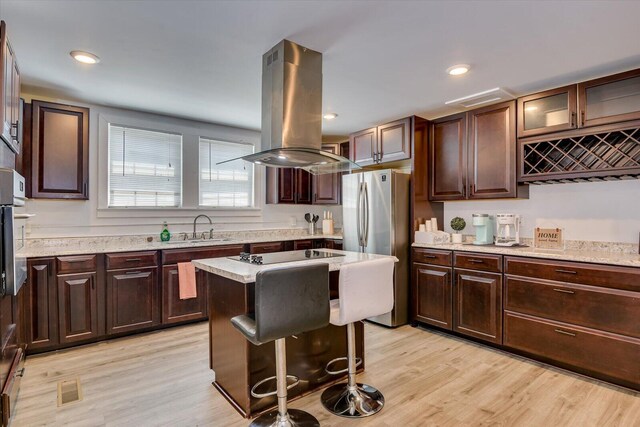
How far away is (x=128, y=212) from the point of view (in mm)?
3932

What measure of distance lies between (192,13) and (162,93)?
61.2 inches

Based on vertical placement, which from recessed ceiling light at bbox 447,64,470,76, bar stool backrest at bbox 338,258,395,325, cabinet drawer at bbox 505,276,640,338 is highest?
recessed ceiling light at bbox 447,64,470,76

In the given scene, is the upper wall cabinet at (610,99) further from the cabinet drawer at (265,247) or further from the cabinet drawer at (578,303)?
the cabinet drawer at (265,247)

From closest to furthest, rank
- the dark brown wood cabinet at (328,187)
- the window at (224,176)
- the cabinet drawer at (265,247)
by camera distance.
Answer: the cabinet drawer at (265,247) < the window at (224,176) < the dark brown wood cabinet at (328,187)

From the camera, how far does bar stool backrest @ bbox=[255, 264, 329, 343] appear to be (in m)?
1.71

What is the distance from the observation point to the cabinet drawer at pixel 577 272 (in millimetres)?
2449

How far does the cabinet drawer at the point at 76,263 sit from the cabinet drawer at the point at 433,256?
10.7 feet

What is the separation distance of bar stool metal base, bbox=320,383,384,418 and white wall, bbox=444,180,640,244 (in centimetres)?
239

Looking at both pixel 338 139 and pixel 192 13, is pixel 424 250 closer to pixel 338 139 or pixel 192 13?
pixel 338 139

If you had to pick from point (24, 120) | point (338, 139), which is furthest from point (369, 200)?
point (24, 120)

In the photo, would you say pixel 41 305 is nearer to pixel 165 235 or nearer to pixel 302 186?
pixel 165 235

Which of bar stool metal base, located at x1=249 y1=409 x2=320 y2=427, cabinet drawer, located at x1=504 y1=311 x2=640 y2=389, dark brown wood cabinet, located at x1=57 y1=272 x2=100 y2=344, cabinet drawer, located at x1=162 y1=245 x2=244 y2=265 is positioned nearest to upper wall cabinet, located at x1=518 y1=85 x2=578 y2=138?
cabinet drawer, located at x1=504 y1=311 x2=640 y2=389

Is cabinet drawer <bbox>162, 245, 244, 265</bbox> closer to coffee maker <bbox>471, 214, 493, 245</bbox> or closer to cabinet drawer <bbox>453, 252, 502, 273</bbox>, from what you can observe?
cabinet drawer <bbox>453, 252, 502, 273</bbox>

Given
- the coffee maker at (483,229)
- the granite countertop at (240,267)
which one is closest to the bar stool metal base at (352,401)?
the granite countertop at (240,267)
